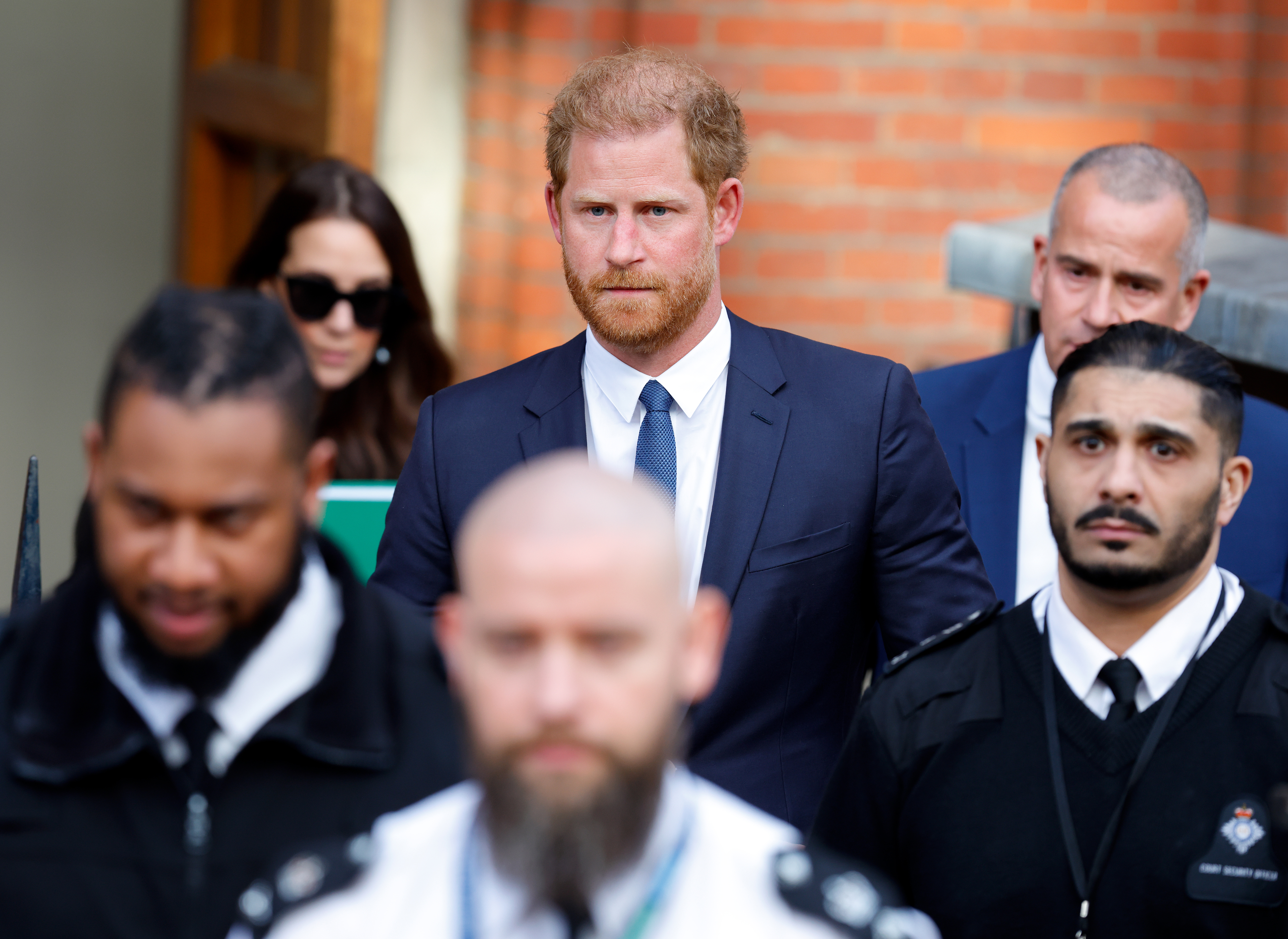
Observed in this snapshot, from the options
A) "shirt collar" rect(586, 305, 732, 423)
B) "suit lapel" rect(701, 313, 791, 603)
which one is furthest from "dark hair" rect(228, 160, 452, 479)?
"suit lapel" rect(701, 313, 791, 603)

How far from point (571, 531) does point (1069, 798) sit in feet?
3.67

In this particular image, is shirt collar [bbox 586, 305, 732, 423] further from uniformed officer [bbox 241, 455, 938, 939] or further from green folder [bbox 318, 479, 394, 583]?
uniformed officer [bbox 241, 455, 938, 939]

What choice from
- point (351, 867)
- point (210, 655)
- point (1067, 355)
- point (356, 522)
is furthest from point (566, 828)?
point (1067, 355)

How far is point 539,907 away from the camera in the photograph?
1837mm

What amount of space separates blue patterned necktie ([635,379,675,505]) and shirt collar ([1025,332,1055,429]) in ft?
3.60

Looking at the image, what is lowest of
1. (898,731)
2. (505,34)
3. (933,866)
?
(933,866)

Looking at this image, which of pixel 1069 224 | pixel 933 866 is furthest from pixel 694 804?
pixel 1069 224

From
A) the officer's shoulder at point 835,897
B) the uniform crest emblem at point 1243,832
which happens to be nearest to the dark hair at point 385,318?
the uniform crest emblem at point 1243,832

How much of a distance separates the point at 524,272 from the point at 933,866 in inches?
130

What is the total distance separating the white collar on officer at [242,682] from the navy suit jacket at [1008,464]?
72.7 inches

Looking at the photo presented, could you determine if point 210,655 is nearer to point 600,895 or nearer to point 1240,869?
point 600,895

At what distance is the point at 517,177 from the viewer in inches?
220

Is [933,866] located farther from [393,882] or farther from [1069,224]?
[1069,224]

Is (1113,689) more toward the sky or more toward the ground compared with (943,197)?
more toward the ground
